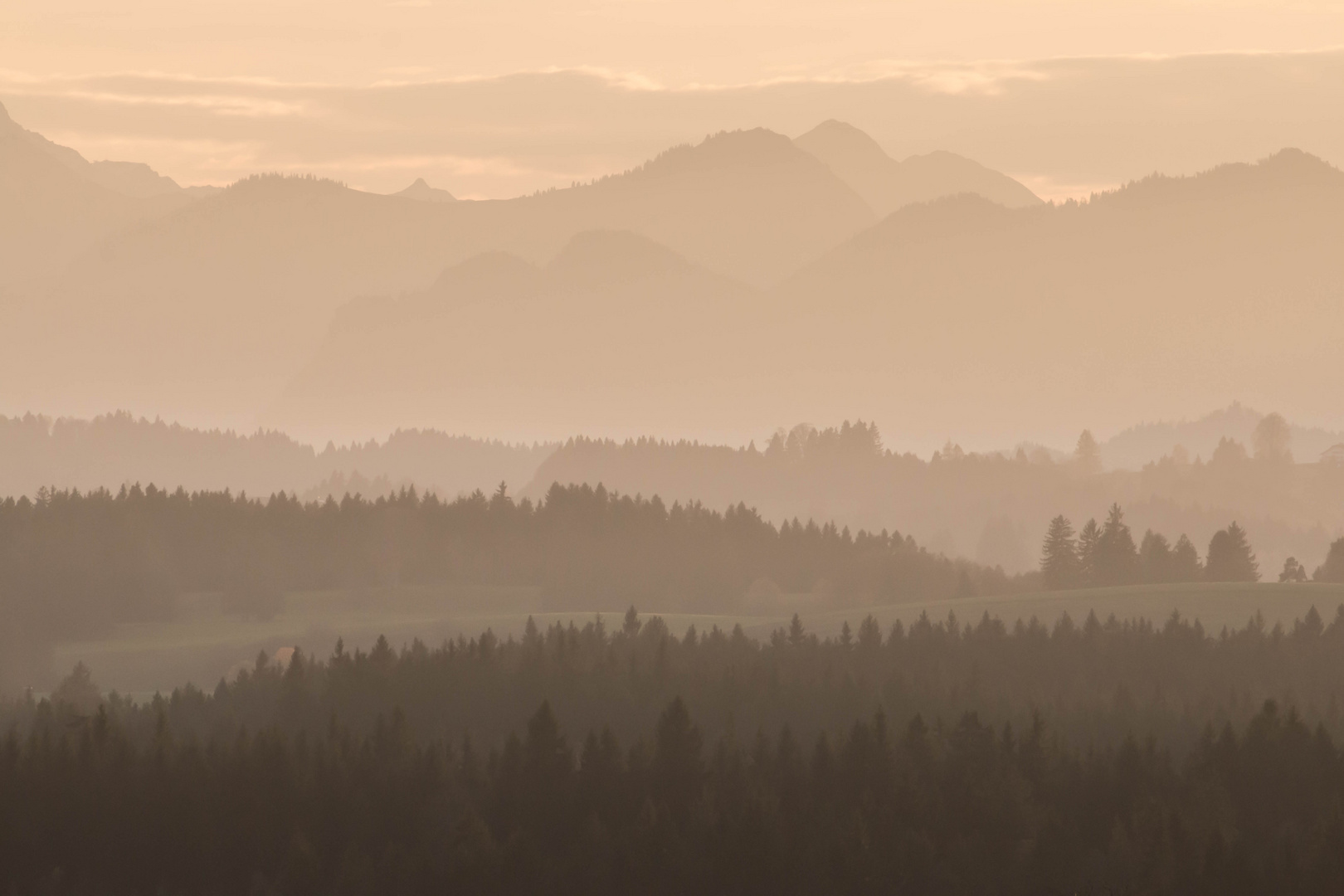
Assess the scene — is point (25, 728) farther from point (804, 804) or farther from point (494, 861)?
point (804, 804)

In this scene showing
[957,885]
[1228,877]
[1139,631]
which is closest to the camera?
[1228,877]

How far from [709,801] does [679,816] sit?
2505mm

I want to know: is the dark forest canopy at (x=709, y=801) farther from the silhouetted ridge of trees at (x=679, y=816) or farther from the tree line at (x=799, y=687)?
the tree line at (x=799, y=687)

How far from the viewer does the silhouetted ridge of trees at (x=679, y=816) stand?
11919cm

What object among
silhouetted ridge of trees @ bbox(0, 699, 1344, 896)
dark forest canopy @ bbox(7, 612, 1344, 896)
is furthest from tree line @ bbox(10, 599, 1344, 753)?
silhouetted ridge of trees @ bbox(0, 699, 1344, 896)

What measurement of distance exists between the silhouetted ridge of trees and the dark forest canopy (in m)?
0.21

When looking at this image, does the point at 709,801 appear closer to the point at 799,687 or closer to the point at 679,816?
the point at 679,816

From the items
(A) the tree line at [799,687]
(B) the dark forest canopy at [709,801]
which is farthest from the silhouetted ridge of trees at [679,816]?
(A) the tree line at [799,687]

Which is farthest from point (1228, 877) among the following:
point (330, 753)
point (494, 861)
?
point (330, 753)

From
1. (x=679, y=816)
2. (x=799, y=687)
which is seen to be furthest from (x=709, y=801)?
(x=799, y=687)

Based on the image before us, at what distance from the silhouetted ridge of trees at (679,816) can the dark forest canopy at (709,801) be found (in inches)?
8.3

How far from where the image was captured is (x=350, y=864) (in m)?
123

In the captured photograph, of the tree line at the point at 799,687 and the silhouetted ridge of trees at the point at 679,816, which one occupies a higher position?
the tree line at the point at 799,687

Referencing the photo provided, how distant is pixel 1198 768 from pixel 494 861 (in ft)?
186
